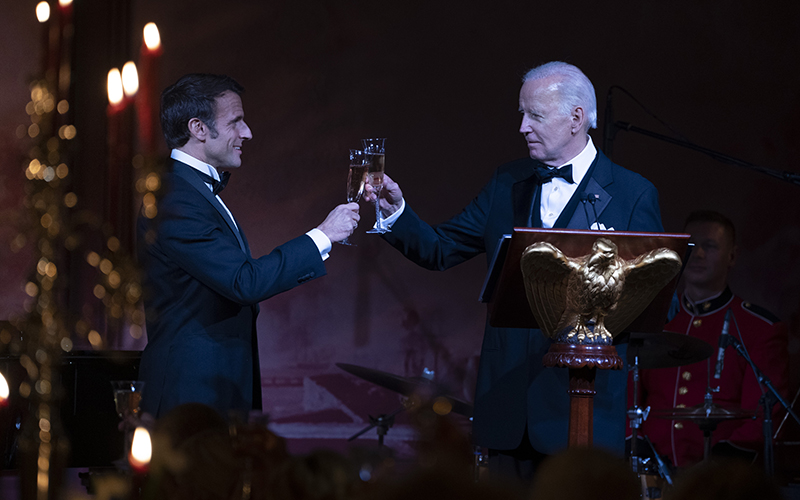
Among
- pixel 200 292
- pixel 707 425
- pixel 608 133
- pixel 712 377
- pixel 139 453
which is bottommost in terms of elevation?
pixel 707 425

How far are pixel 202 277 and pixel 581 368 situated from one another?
101cm

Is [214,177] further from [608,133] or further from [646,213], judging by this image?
[608,133]

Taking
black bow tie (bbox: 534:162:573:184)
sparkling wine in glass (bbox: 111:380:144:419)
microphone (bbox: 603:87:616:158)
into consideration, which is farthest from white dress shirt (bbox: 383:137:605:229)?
microphone (bbox: 603:87:616:158)

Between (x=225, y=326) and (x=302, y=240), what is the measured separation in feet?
1.01

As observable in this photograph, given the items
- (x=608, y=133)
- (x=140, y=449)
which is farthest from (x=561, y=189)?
(x=608, y=133)

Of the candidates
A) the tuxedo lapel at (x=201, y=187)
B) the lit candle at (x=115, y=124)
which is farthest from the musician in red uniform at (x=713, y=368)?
the lit candle at (x=115, y=124)

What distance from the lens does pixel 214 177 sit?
231 cm

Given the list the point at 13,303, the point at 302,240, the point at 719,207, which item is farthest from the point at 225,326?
the point at 719,207

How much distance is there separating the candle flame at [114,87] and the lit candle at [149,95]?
48 millimetres

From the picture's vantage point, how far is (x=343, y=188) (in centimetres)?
493

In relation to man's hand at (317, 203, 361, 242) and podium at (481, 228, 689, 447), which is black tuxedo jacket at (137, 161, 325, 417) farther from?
podium at (481, 228, 689, 447)

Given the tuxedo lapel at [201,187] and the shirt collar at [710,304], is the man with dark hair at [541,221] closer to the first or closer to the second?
the tuxedo lapel at [201,187]

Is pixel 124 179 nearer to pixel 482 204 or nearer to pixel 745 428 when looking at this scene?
pixel 482 204

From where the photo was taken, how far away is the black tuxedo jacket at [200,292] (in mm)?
2078
